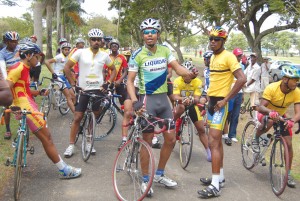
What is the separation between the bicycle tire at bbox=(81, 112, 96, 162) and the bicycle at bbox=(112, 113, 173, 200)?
1524 millimetres

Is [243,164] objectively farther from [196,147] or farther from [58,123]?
[58,123]

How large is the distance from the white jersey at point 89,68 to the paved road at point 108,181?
1.37 metres

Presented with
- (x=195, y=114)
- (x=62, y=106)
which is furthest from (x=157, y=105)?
(x=62, y=106)

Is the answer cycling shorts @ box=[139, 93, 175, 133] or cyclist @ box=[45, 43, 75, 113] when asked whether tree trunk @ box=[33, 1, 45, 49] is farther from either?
cycling shorts @ box=[139, 93, 175, 133]

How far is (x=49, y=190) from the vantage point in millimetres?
4672

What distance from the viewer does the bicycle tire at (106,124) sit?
7653 mm

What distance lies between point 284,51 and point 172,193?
465 ft

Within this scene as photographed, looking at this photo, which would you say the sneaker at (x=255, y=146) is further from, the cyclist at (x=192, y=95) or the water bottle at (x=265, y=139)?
the cyclist at (x=192, y=95)

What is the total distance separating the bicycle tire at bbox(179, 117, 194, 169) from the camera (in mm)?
5891

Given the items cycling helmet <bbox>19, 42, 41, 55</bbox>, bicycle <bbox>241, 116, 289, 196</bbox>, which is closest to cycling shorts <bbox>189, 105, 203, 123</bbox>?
bicycle <bbox>241, 116, 289, 196</bbox>

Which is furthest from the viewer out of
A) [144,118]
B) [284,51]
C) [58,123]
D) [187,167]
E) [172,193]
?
[284,51]

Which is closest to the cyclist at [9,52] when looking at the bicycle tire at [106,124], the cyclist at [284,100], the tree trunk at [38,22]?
the bicycle tire at [106,124]

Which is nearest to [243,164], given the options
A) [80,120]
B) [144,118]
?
[144,118]

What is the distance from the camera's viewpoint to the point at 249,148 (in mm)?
5980
